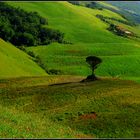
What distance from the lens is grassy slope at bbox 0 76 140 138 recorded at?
111 ft

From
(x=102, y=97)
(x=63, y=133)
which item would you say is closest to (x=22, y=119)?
(x=63, y=133)

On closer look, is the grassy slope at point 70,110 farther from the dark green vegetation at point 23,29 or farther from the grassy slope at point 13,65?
the dark green vegetation at point 23,29

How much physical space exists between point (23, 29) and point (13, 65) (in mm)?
79888

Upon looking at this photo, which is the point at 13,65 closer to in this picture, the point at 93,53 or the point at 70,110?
the point at 70,110

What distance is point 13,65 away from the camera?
9875cm

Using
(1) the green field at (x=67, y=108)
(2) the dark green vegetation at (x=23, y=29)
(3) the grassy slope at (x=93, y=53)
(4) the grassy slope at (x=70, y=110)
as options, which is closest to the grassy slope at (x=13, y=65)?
(1) the green field at (x=67, y=108)

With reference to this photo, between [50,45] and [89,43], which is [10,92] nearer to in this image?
[50,45]

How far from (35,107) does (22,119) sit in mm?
9726

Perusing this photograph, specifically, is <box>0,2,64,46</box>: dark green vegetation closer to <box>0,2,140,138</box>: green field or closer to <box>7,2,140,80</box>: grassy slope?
<box>7,2,140,80</box>: grassy slope

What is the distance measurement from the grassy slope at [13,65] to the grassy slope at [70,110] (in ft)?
85.7

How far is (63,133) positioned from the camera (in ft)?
109

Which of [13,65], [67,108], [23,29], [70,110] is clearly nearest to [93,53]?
[23,29]

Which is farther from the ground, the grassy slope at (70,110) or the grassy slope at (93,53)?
the grassy slope at (70,110)

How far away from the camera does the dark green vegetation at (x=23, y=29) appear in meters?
163
